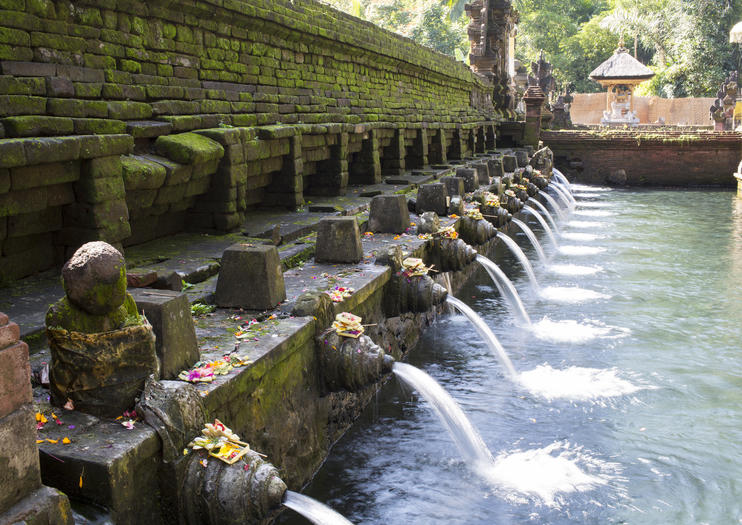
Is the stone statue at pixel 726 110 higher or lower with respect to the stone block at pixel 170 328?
higher

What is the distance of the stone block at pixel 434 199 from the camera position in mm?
9477

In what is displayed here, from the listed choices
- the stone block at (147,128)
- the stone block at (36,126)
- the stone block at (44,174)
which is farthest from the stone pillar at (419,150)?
the stone block at (44,174)

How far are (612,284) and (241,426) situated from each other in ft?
26.7

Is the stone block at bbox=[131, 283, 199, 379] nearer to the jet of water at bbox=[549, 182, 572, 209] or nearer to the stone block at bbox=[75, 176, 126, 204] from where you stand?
the stone block at bbox=[75, 176, 126, 204]

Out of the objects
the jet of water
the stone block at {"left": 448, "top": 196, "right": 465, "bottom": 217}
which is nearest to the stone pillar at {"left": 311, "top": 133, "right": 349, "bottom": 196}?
the stone block at {"left": 448, "top": 196, "right": 465, "bottom": 217}

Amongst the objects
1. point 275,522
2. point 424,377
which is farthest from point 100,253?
point 424,377

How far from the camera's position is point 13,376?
7.65 ft

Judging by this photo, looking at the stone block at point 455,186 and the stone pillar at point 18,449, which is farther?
the stone block at point 455,186

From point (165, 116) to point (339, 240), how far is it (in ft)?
6.88

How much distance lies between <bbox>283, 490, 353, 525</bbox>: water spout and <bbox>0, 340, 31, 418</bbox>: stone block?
136 cm

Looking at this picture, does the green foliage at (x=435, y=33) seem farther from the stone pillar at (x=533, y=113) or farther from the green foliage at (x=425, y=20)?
the stone pillar at (x=533, y=113)

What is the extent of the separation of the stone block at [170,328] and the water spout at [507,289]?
5.29 meters

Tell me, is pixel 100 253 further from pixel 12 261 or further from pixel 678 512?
pixel 678 512

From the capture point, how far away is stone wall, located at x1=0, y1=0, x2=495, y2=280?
4.93 meters
